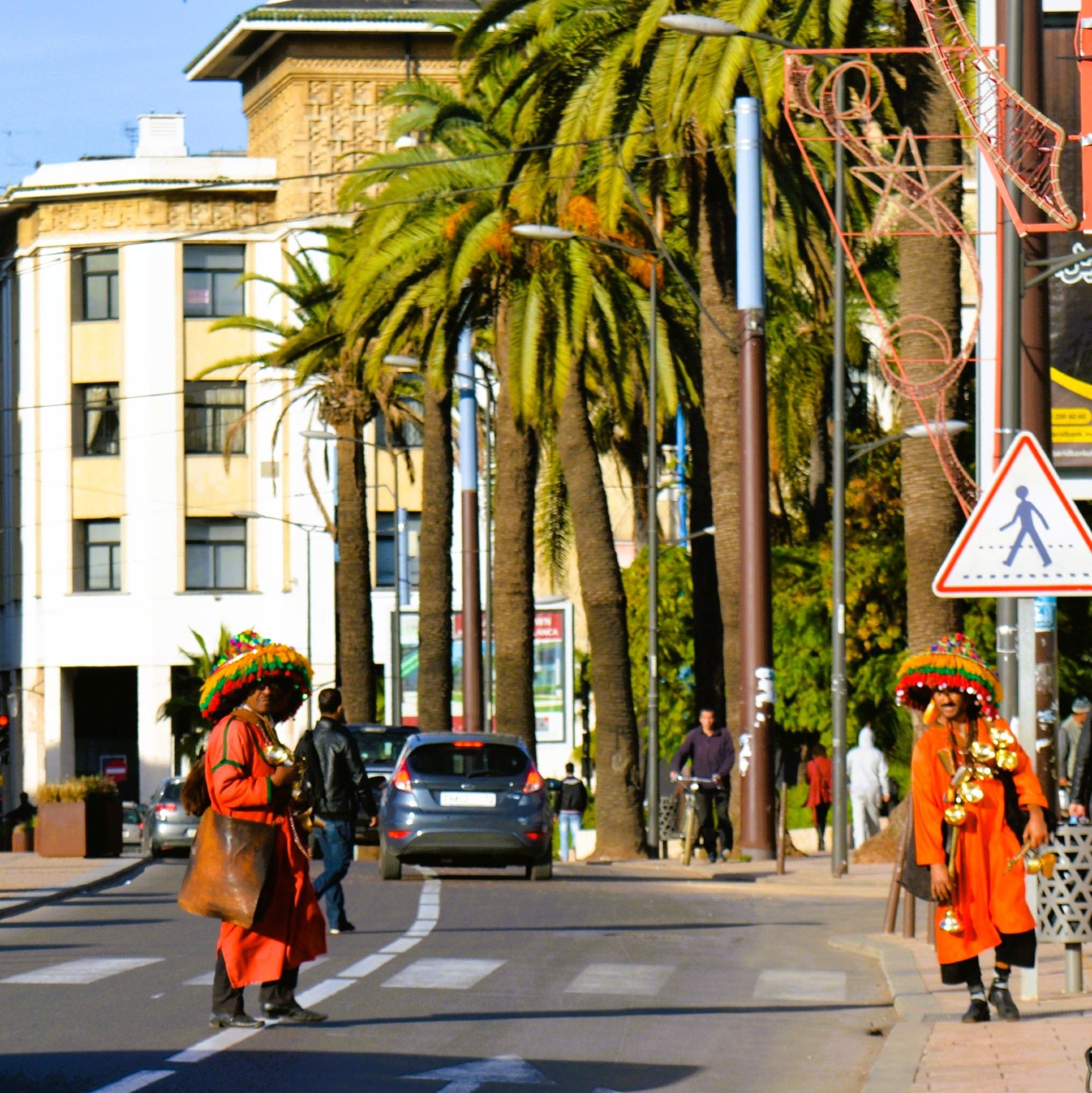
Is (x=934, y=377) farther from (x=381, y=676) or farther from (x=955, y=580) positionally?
(x=381, y=676)

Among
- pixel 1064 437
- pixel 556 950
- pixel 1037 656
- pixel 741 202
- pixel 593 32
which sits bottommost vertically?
pixel 556 950

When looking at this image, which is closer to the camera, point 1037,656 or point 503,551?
point 1037,656

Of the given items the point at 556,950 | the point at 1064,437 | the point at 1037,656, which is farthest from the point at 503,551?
the point at 1037,656

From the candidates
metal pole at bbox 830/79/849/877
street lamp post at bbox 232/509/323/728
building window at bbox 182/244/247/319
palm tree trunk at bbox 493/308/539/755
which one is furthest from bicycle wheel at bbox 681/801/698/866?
building window at bbox 182/244/247/319

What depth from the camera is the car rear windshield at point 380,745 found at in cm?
3312

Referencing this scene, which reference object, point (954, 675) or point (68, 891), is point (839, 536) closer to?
point (68, 891)

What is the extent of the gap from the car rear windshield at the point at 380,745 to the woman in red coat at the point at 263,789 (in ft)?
72.9

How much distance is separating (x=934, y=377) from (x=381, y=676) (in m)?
47.7

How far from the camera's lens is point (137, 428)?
6900 cm

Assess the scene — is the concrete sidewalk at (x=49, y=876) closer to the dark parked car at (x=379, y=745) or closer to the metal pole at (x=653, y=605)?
the dark parked car at (x=379, y=745)

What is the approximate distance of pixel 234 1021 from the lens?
428 inches

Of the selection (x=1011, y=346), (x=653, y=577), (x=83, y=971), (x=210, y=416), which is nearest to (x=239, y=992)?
(x=83, y=971)

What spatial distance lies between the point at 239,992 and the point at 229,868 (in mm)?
755

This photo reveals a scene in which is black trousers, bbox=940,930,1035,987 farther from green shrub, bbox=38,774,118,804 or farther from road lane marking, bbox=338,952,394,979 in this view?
green shrub, bbox=38,774,118,804
